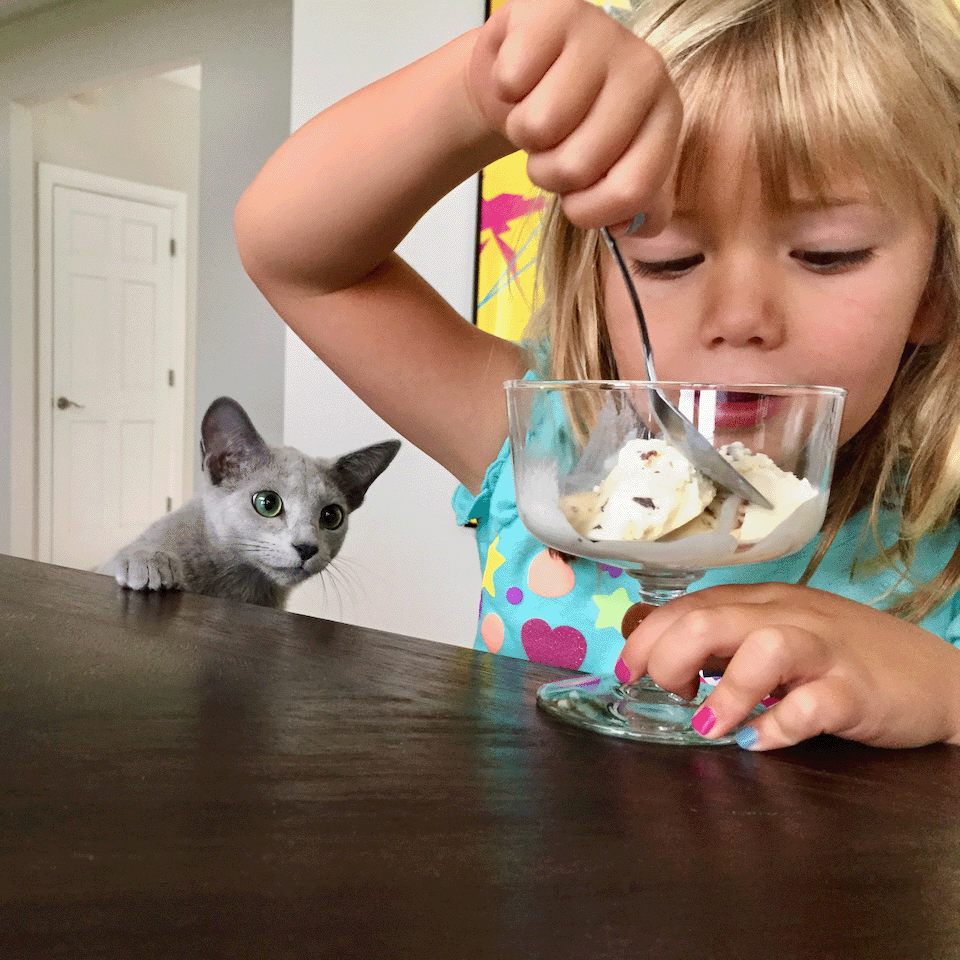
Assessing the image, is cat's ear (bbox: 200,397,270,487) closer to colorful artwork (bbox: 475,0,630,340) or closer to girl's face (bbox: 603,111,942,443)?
girl's face (bbox: 603,111,942,443)

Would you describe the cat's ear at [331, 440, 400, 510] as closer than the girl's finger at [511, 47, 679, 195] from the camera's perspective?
No

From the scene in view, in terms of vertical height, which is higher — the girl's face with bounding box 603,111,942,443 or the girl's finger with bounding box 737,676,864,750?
the girl's face with bounding box 603,111,942,443

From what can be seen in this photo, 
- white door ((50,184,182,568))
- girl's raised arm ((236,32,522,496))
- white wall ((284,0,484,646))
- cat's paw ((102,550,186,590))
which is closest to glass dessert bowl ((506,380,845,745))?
girl's raised arm ((236,32,522,496))

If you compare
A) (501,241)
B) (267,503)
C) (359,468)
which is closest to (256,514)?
(267,503)

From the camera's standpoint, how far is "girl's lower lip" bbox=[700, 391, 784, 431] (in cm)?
34

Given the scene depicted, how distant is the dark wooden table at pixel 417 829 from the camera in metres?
0.18

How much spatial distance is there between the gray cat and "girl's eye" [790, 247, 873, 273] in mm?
501

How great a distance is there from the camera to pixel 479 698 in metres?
0.37

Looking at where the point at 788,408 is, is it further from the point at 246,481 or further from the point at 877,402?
the point at 246,481

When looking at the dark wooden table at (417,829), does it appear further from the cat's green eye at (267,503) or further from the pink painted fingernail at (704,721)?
the cat's green eye at (267,503)

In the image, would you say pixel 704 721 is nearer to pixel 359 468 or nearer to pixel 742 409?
pixel 742 409

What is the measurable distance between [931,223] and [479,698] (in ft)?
1.41

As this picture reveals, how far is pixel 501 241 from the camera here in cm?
190

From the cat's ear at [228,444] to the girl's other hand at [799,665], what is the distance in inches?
24.0
